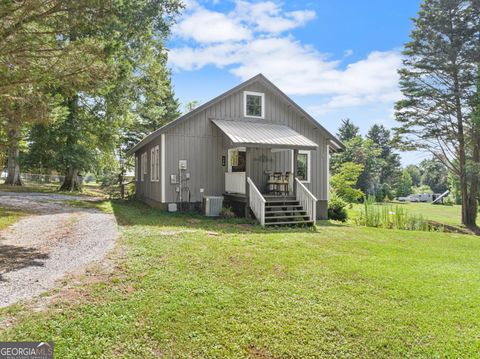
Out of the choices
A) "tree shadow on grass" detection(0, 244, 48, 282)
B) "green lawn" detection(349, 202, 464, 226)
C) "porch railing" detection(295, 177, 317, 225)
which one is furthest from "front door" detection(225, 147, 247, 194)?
"tree shadow on grass" detection(0, 244, 48, 282)

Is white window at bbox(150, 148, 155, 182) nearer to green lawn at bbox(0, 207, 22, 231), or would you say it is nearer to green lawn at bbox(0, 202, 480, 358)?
green lawn at bbox(0, 207, 22, 231)

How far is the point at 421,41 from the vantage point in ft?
66.1

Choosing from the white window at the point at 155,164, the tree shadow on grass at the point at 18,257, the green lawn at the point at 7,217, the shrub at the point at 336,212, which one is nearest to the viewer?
→ the tree shadow on grass at the point at 18,257

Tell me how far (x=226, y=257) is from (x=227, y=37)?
35.3 feet

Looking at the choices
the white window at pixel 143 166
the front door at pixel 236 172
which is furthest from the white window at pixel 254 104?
the white window at pixel 143 166

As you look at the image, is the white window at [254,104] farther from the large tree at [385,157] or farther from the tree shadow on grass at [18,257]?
the large tree at [385,157]

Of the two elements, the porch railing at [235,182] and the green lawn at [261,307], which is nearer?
the green lawn at [261,307]

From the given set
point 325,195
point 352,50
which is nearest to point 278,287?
point 325,195

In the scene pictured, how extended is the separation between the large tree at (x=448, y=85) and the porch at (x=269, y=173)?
11015mm

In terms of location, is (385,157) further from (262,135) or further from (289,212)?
(289,212)

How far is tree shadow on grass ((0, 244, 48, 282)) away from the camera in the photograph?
5540 millimetres

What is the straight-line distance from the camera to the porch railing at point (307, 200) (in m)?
11.2

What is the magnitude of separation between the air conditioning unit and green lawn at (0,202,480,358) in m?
5.02

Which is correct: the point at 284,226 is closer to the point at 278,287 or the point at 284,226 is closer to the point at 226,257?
the point at 226,257
